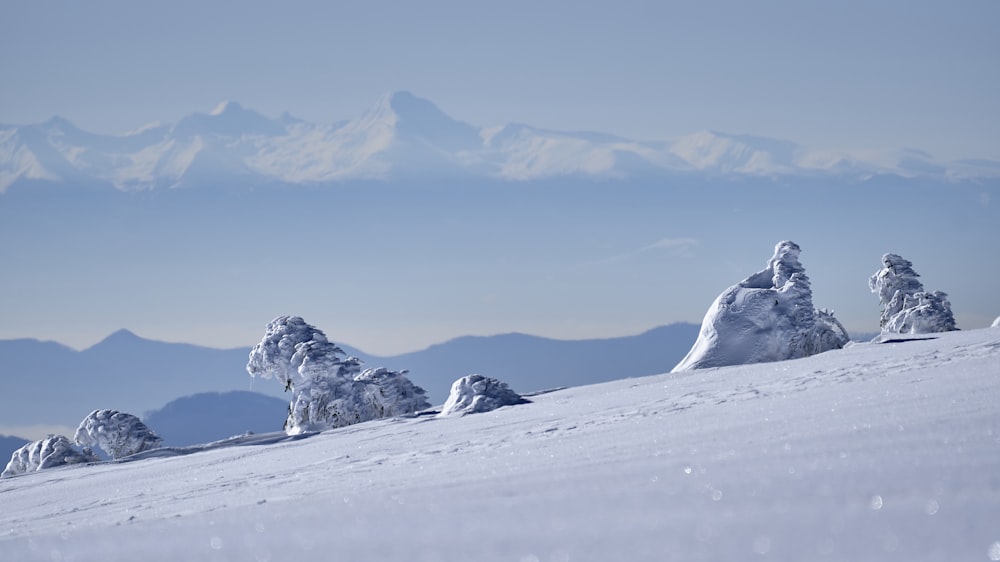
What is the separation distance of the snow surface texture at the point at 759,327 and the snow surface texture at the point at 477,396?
4265 mm

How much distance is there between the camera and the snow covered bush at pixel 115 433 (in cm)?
2139

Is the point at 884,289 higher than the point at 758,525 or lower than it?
higher

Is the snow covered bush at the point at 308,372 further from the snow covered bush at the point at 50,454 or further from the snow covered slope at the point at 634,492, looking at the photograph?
the snow covered slope at the point at 634,492

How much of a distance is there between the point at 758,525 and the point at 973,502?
2.44ft

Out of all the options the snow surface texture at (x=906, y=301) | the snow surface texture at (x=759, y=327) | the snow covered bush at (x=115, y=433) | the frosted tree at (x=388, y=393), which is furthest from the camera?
the snow surface texture at (x=906, y=301)

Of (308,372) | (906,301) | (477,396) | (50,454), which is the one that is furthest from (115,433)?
(906,301)

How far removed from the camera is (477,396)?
492 inches

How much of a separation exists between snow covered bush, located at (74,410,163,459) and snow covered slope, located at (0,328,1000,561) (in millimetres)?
13063

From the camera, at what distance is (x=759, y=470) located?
430cm

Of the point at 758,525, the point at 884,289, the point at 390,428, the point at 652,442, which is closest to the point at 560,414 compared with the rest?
the point at 390,428

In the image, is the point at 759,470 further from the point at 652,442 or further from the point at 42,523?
the point at 42,523

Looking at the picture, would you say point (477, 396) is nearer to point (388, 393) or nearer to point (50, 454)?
point (50, 454)

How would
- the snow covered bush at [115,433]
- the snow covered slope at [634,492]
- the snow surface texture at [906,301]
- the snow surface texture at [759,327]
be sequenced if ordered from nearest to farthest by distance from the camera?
the snow covered slope at [634,492] < the snow surface texture at [759,327] < the snow covered bush at [115,433] < the snow surface texture at [906,301]

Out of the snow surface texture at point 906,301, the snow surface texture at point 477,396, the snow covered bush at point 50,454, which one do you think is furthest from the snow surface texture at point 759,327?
the snow surface texture at point 906,301
